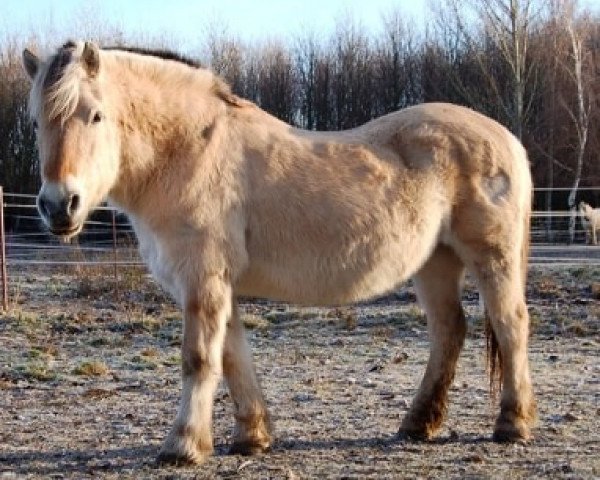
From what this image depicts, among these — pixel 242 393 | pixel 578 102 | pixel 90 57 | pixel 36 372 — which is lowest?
pixel 36 372

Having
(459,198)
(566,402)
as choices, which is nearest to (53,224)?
(459,198)

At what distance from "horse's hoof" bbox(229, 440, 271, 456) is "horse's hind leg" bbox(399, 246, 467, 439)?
991 mm

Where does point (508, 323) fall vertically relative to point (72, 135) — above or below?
below

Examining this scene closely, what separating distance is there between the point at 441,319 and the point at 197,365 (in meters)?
1.68

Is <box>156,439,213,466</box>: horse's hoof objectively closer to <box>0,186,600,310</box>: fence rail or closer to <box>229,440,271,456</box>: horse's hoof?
<box>229,440,271,456</box>: horse's hoof

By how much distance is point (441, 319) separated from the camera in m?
5.39

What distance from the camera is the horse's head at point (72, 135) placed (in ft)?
13.4

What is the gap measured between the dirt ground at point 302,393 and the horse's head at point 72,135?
1358 millimetres

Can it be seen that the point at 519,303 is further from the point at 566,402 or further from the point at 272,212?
the point at 272,212

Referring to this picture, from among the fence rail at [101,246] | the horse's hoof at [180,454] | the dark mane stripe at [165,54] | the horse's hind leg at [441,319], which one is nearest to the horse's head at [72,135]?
the dark mane stripe at [165,54]

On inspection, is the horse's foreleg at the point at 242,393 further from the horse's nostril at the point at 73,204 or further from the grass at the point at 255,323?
the grass at the point at 255,323

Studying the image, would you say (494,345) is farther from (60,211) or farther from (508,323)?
(60,211)

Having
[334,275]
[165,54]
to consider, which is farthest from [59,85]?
[334,275]

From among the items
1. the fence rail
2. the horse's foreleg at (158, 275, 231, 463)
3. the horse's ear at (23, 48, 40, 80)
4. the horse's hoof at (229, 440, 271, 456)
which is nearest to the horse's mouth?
the horse's foreleg at (158, 275, 231, 463)
